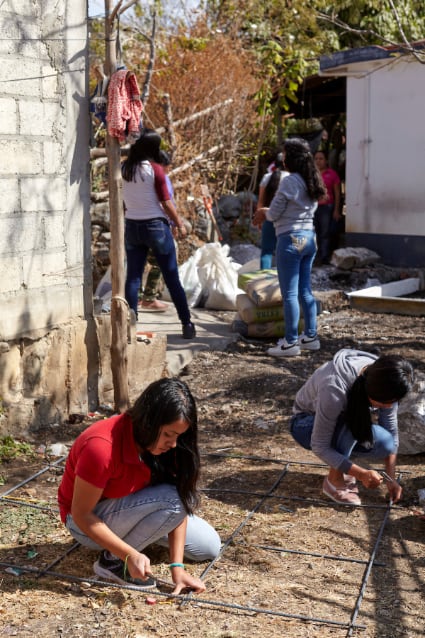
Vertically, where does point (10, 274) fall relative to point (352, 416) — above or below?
above

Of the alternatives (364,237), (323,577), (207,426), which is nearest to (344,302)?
(364,237)

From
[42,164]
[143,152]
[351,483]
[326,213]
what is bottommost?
[351,483]

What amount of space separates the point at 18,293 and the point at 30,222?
1.38ft

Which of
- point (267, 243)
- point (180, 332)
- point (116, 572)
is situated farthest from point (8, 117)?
point (267, 243)

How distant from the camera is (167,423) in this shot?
2848 mm

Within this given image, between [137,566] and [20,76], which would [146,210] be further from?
[137,566]

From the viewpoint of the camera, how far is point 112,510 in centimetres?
311

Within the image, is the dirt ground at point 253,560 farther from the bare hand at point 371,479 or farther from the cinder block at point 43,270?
the cinder block at point 43,270

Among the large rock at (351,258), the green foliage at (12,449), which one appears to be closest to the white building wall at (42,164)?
the green foliage at (12,449)

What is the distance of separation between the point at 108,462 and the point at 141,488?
314 mm

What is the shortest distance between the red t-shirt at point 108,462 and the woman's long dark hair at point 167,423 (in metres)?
0.05

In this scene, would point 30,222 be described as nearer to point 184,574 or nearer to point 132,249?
point 132,249

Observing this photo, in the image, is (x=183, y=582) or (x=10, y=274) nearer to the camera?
(x=183, y=582)

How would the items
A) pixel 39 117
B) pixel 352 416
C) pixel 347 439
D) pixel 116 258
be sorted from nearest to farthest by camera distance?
pixel 352 416, pixel 347 439, pixel 39 117, pixel 116 258
